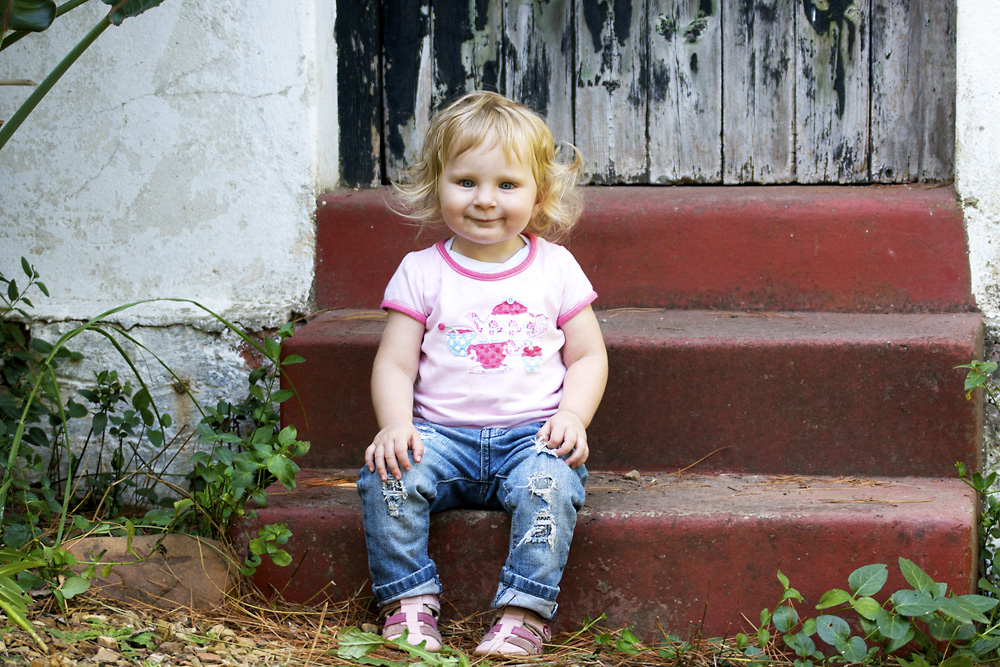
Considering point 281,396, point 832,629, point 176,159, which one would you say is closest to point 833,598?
point 832,629

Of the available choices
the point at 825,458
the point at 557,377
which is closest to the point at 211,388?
the point at 557,377

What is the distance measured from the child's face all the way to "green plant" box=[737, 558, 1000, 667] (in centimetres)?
86

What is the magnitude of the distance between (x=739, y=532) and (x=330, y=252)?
1.25m

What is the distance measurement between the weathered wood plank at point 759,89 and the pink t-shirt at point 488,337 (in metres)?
0.96

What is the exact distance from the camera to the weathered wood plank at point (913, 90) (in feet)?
7.86

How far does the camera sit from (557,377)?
5.96 feet

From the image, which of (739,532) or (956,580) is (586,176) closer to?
(739,532)

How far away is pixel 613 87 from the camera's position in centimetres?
258

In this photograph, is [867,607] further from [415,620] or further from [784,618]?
[415,620]

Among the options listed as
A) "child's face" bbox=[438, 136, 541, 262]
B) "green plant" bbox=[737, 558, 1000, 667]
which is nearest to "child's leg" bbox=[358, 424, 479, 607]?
"child's face" bbox=[438, 136, 541, 262]

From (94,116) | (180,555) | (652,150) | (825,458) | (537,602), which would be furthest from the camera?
(652,150)

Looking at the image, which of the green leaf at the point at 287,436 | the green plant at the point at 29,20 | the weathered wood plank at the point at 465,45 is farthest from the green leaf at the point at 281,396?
the weathered wood plank at the point at 465,45

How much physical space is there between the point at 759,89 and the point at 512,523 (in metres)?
1.56

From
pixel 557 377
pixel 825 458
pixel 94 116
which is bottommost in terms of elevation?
pixel 825 458
